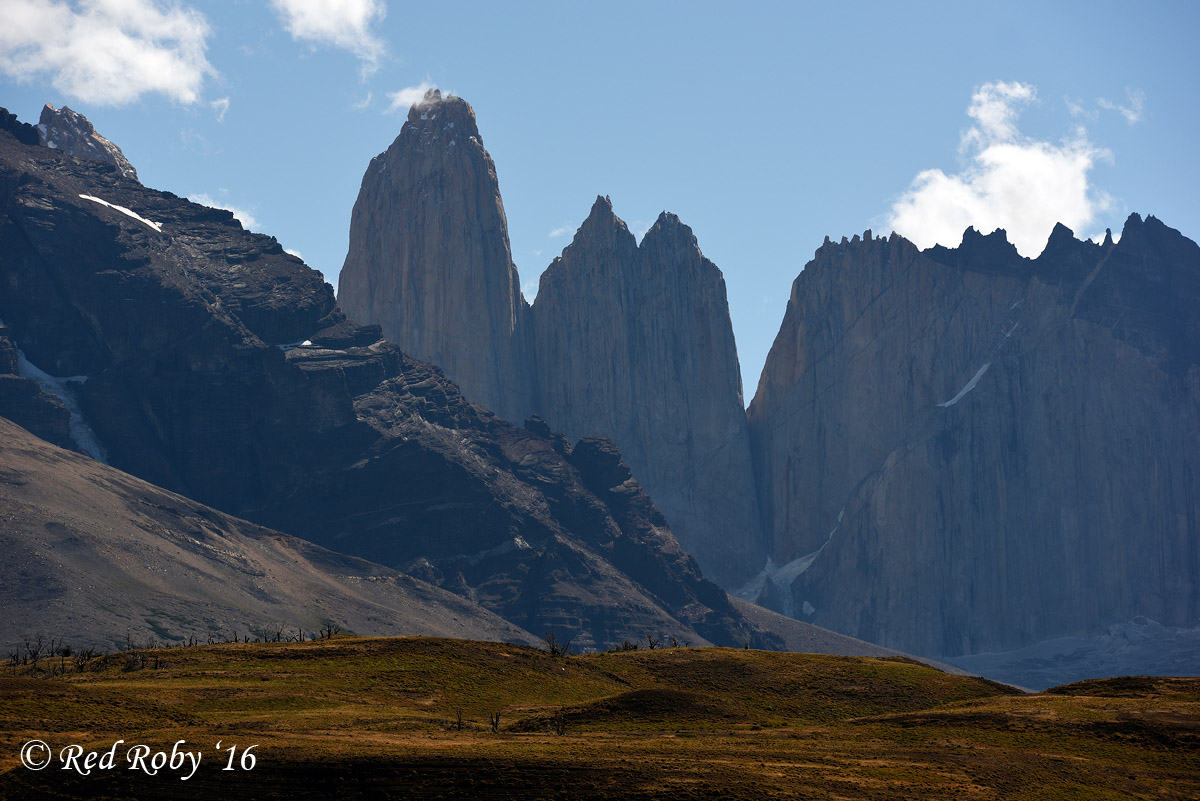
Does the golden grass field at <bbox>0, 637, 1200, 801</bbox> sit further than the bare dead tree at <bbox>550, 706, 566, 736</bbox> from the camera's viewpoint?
No

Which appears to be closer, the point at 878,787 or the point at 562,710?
the point at 878,787

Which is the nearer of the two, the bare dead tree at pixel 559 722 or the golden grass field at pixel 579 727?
the golden grass field at pixel 579 727

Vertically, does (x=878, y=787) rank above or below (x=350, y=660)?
below

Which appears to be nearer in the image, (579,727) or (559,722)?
(559,722)

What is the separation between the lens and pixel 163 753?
199 feet

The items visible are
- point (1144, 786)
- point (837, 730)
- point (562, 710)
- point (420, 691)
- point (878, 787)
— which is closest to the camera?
point (878, 787)

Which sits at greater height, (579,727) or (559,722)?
(559,722)

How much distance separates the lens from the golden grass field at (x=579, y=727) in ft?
196

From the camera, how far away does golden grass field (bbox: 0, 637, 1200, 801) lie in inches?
2351

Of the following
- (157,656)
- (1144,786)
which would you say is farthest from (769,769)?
(157,656)

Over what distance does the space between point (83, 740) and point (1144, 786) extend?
50.3m

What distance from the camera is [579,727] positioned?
79.9m

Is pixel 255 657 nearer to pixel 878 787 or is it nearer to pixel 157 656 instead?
pixel 157 656

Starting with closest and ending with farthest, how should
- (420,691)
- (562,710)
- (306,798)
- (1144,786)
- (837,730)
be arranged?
1. (306,798)
2. (1144,786)
3. (837,730)
4. (562,710)
5. (420,691)
